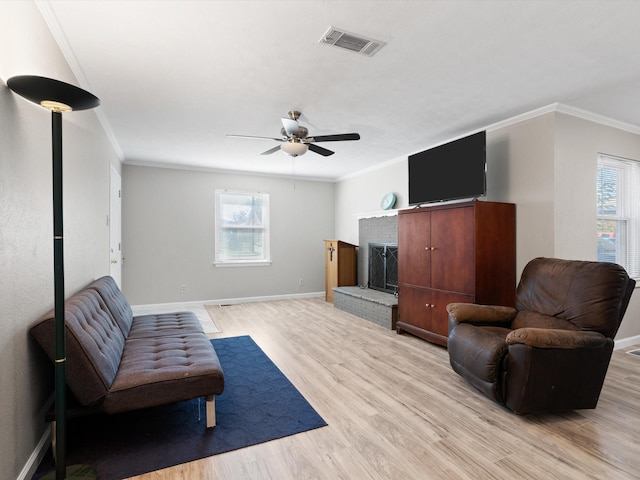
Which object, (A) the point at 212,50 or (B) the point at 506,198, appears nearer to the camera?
(A) the point at 212,50

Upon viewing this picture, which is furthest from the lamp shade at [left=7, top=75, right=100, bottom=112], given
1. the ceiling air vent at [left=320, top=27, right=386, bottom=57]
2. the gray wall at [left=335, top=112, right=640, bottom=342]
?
the gray wall at [left=335, top=112, right=640, bottom=342]

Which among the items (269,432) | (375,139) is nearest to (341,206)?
(375,139)

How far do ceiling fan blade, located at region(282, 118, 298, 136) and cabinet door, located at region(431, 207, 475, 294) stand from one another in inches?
73.3

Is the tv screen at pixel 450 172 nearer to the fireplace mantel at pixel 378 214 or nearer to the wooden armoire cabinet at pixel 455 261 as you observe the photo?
the wooden armoire cabinet at pixel 455 261

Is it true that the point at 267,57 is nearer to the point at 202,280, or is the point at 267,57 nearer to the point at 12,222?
the point at 12,222

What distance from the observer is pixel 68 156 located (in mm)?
2416

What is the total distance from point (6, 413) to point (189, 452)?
2.95 feet

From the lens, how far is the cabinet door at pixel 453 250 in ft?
11.4

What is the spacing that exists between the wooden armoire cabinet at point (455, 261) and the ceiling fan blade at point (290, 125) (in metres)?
1.83

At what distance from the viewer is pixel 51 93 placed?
1.49 meters

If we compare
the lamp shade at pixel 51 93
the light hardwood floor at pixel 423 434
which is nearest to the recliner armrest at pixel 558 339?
the light hardwood floor at pixel 423 434

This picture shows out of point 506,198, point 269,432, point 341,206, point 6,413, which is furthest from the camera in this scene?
point 341,206

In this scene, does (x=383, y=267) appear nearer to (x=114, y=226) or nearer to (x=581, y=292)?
(x=581, y=292)

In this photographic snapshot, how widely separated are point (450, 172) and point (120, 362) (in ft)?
12.1
